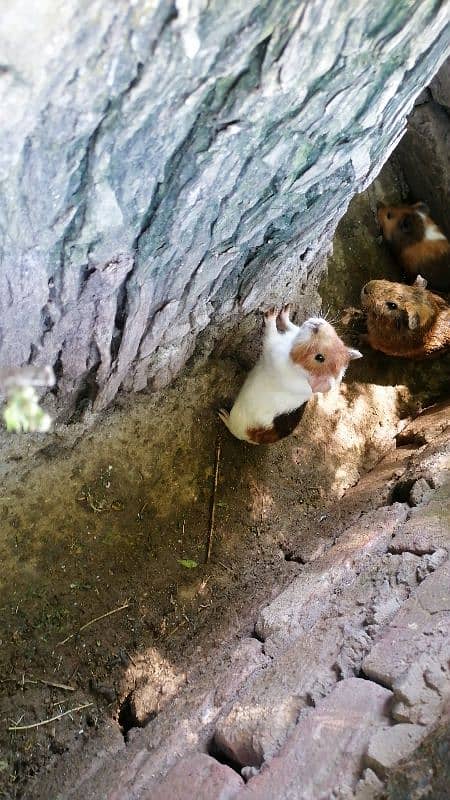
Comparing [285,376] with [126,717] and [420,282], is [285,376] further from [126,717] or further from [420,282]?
[126,717]

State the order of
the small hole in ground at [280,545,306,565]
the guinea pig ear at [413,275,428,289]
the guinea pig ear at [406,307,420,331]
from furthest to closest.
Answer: the guinea pig ear at [413,275,428,289]
the guinea pig ear at [406,307,420,331]
the small hole in ground at [280,545,306,565]

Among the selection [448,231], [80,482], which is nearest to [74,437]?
[80,482]

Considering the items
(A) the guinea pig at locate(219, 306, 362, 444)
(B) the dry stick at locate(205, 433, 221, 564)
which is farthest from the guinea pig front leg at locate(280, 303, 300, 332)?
(B) the dry stick at locate(205, 433, 221, 564)

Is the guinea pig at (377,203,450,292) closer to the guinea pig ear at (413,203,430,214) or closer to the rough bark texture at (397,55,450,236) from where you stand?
the guinea pig ear at (413,203,430,214)

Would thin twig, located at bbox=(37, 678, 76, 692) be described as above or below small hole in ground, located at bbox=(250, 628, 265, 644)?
below

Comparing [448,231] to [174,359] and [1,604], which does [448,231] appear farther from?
[1,604]

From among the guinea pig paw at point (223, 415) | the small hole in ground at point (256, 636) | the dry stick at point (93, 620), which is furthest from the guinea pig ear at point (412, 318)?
the dry stick at point (93, 620)
